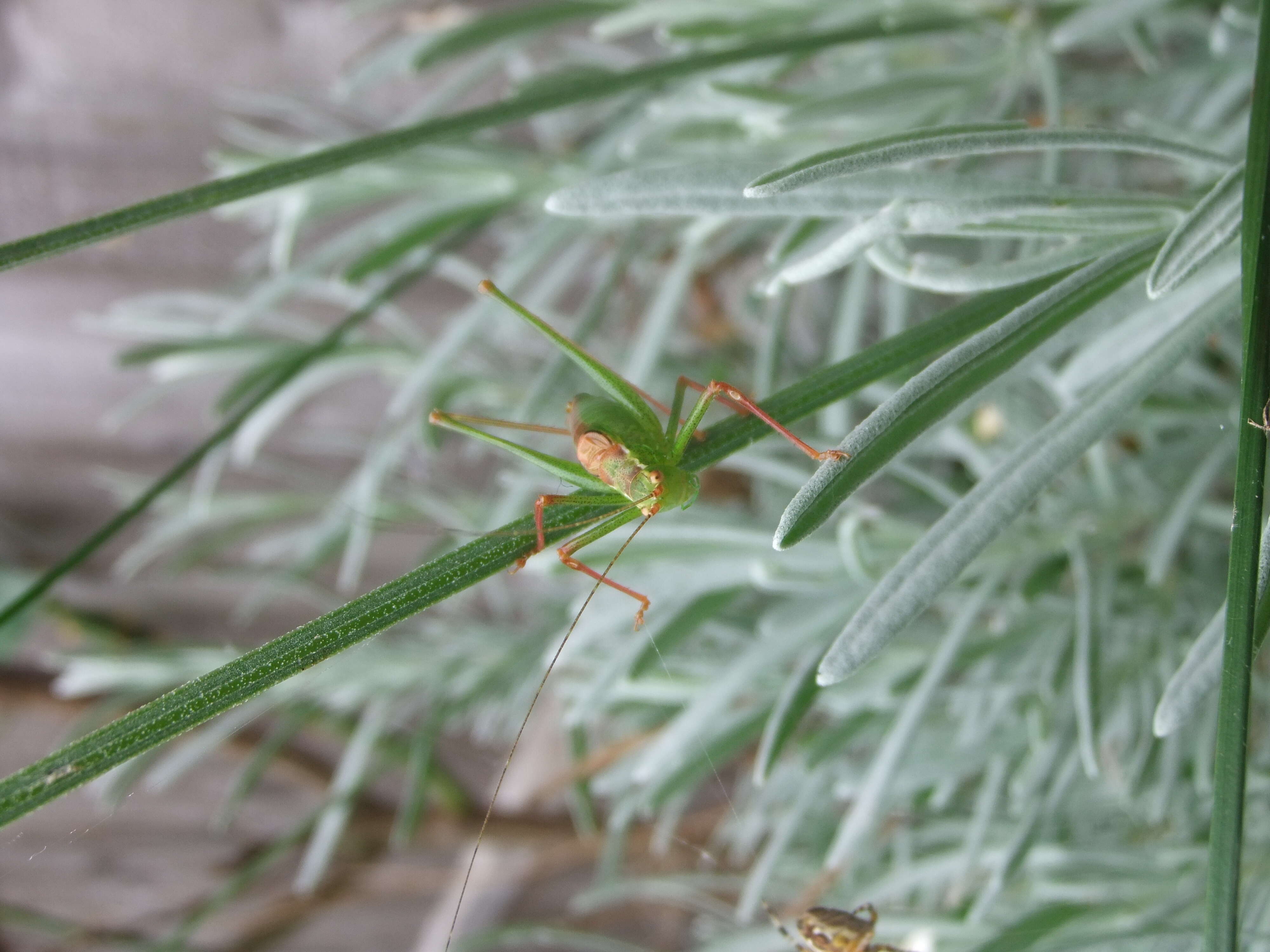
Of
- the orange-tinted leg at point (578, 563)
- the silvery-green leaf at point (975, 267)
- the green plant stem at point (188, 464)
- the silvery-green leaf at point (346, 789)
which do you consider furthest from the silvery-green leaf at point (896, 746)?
the silvery-green leaf at point (346, 789)

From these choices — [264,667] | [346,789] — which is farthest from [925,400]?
[346,789]

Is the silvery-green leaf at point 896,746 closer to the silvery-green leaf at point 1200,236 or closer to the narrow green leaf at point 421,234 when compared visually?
the silvery-green leaf at point 1200,236

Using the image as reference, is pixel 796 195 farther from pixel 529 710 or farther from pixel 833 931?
pixel 833 931

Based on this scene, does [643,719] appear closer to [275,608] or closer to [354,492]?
[354,492]

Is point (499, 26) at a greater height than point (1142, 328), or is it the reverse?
point (499, 26)

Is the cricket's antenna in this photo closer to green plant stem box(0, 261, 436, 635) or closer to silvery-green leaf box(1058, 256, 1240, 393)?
green plant stem box(0, 261, 436, 635)

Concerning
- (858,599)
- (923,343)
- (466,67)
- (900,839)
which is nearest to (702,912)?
(900,839)
